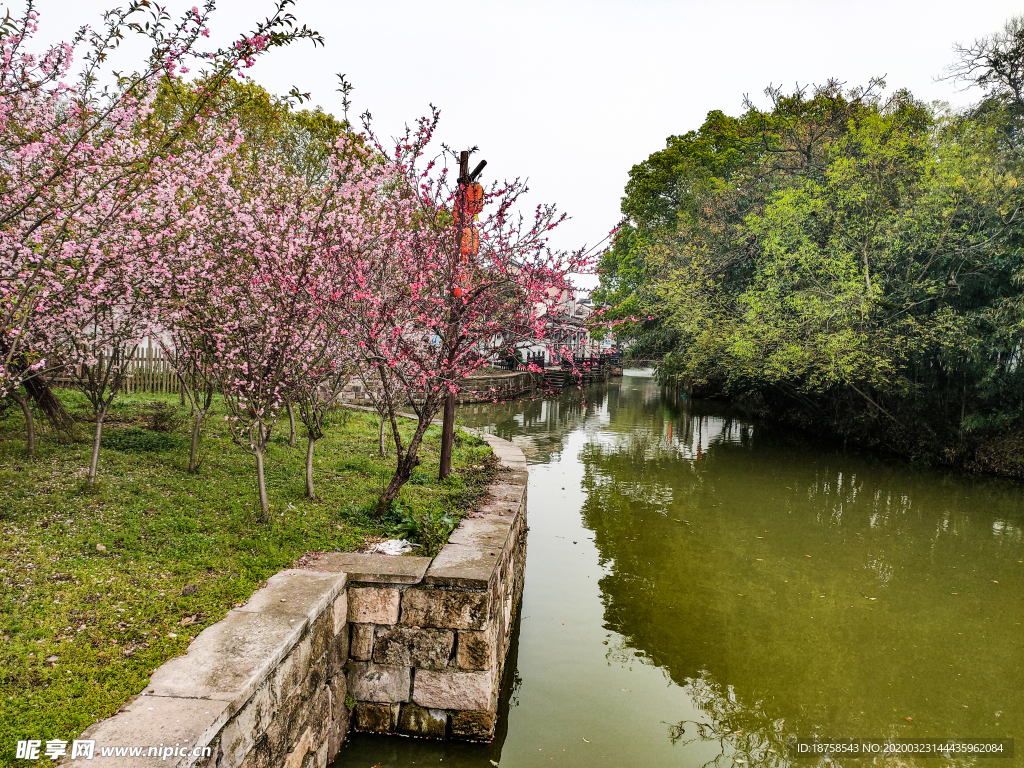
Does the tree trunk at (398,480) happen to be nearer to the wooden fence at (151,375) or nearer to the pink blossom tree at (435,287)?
the pink blossom tree at (435,287)

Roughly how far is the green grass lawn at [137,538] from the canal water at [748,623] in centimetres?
142

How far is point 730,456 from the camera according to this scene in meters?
13.8

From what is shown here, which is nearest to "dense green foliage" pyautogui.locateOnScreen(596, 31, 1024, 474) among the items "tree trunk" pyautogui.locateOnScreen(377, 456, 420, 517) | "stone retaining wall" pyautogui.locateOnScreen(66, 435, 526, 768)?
"tree trunk" pyautogui.locateOnScreen(377, 456, 420, 517)

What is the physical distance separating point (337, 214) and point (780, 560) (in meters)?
6.52

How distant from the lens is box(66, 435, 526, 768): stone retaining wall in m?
2.43

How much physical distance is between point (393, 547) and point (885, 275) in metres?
12.7

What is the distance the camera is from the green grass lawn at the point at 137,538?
106 inches

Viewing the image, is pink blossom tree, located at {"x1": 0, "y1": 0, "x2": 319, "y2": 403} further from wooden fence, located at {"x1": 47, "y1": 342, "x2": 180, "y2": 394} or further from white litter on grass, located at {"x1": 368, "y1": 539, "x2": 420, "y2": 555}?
wooden fence, located at {"x1": 47, "y1": 342, "x2": 180, "y2": 394}

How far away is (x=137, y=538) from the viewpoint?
14.1 ft

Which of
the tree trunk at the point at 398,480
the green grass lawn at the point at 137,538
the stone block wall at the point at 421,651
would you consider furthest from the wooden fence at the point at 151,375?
the stone block wall at the point at 421,651

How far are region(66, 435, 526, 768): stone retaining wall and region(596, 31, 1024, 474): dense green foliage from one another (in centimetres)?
1049

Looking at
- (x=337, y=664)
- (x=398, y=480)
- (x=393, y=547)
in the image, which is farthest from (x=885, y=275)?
(x=337, y=664)

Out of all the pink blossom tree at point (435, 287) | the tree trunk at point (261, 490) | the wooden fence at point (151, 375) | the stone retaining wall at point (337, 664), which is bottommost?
the stone retaining wall at point (337, 664)

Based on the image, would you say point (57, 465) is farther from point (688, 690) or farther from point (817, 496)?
point (817, 496)
